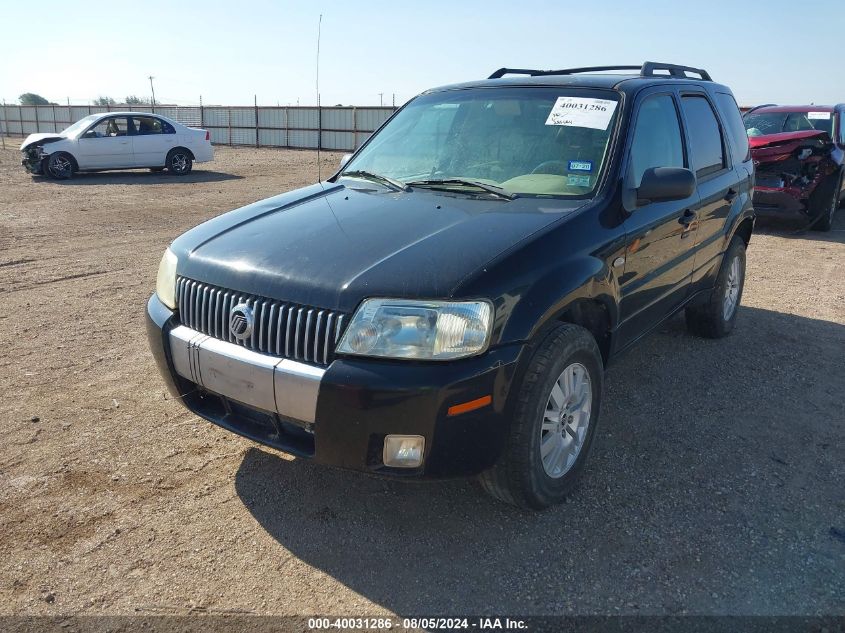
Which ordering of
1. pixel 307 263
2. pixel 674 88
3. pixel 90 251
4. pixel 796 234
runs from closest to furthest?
1. pixel 307 263
2. pixel 674 88
3. pixel 90 251
4. pixel 796 234

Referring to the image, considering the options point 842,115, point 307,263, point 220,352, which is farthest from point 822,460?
point 842,115

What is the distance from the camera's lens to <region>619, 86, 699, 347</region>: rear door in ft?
11.4

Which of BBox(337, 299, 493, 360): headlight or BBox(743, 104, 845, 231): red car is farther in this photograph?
BBox(743, 104, 845, 231): red car

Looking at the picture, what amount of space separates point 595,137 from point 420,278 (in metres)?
1.55

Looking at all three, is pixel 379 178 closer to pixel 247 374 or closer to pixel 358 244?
pixel 358 244

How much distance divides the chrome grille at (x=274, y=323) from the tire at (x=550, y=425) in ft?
2.52

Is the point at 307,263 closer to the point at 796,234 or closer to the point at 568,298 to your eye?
the point at 568,298

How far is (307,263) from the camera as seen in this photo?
2.73 meters

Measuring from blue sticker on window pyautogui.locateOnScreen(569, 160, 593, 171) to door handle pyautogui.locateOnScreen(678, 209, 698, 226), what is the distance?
0.88 meters

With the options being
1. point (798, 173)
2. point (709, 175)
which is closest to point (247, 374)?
point (709, 175)

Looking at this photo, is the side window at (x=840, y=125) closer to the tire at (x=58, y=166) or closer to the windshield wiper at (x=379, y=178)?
the windshield wiper at (x=379, y=178)

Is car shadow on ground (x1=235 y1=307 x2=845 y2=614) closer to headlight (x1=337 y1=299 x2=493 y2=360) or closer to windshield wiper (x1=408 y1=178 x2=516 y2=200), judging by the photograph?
headlight (x1=337 y1=299 x2=493 y2=360)

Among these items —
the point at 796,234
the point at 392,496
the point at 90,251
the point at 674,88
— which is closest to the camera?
the point at 392,496

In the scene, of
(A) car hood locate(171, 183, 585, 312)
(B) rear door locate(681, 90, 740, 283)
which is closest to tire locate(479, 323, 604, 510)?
(A) car hood locate(171, 183, 585, 312)
